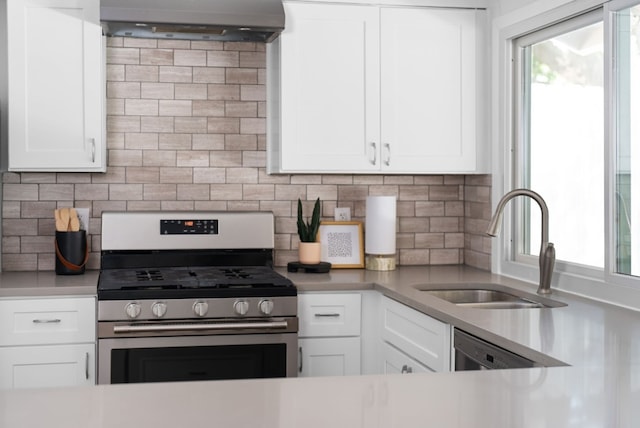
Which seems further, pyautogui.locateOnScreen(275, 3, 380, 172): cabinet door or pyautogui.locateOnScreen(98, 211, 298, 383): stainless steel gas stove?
pyautogui.locateOnScreen(275, 3, 380, 172): cabinet door

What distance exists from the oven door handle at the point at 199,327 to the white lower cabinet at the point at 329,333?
20 centimetres

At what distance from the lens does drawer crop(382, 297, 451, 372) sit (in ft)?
9.46

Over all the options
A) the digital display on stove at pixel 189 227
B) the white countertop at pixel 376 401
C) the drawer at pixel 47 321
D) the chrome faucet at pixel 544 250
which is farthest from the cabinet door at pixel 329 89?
the white countertop at pixel 376 401

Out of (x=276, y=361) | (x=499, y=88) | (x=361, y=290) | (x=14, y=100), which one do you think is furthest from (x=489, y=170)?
(x=14, y=100)

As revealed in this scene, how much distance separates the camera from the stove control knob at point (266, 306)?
341 cm

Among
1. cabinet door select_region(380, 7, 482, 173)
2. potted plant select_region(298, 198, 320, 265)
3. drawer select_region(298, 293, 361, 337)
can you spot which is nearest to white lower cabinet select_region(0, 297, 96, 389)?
drawer select_region(298, 293, 361, 337)

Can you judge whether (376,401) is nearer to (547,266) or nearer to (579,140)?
(547,266)

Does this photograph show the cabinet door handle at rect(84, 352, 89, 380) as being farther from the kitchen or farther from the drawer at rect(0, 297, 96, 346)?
the kitchen

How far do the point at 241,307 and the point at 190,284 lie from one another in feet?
0.82

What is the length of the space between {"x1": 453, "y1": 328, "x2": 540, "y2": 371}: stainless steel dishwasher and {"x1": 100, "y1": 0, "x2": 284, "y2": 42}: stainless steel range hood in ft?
5.30

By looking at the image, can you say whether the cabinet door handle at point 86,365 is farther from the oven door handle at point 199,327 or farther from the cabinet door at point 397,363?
the cabinet door at point 397,363

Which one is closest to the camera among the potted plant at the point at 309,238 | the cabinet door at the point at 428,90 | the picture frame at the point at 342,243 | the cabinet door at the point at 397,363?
the cabinet door at the point at 397,363

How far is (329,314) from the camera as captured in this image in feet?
11.9

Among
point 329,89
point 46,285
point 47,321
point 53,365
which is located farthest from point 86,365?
point 329,89
